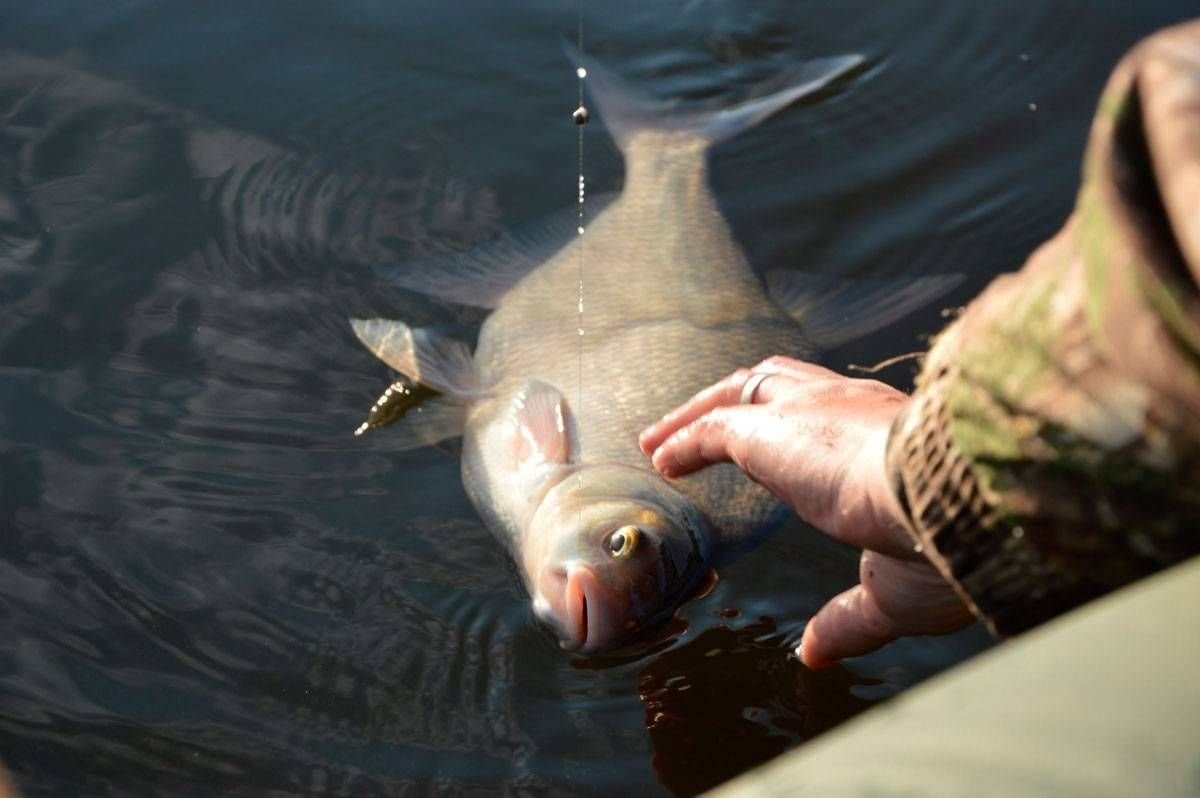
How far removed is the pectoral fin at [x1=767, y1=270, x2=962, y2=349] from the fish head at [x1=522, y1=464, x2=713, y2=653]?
83cm

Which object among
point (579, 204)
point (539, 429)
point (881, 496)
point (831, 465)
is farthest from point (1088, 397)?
point (579, 204)

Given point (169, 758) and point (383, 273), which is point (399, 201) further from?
point (169, 758)

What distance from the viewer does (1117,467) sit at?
1.53 metres

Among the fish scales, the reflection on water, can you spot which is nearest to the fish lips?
the reflection on water

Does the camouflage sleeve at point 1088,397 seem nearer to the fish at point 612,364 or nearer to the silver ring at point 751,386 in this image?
the silver ring at point 751,386

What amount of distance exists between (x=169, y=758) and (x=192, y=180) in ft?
6.88

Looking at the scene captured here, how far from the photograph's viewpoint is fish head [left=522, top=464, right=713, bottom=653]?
314 centimetres

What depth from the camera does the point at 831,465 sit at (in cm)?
239

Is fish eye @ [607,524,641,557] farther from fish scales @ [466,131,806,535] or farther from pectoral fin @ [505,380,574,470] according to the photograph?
pectoral fin @ [505,380,574,470]

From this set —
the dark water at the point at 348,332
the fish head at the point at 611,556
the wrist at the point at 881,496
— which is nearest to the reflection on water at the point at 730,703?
the dark water at the point at 348,332

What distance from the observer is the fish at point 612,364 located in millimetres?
3244

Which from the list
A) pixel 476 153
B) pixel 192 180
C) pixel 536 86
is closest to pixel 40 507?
pixel 192 180

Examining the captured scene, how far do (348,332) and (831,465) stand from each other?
6.65 ft

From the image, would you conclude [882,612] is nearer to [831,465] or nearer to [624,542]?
[831,465]
